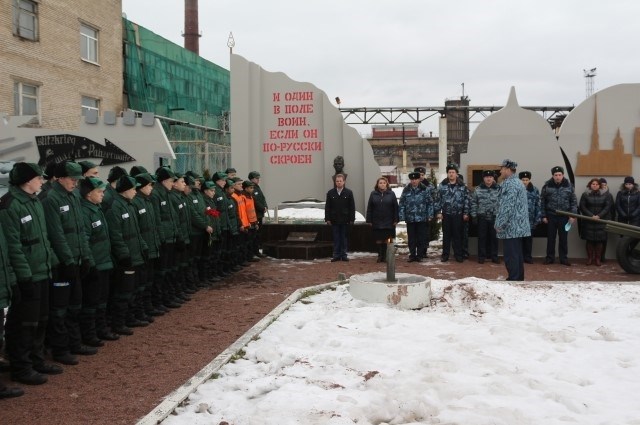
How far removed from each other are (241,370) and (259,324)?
1.29 m

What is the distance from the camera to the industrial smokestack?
33.1 metres

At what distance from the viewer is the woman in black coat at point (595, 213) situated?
11242 millimetres

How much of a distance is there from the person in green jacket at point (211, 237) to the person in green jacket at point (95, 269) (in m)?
2.93

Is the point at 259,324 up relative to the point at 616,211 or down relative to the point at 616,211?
down

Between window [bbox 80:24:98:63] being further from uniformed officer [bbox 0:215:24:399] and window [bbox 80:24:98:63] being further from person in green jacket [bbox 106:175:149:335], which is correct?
uniformed officer [bbox 0:215:24:399]

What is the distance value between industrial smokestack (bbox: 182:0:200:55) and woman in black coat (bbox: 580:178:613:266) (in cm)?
2631

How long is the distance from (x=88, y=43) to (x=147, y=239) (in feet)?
58.5

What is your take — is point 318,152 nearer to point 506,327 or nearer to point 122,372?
point 506,327

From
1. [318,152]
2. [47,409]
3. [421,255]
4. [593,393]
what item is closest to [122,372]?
[47,409]

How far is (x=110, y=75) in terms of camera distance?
76.6 ft

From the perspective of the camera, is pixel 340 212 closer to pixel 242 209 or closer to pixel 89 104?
pixel 242 209

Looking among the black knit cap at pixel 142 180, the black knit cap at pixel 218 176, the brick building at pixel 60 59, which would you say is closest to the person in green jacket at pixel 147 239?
the black knit cap at pixel 142 180

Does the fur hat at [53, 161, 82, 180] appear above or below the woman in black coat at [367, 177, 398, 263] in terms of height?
above

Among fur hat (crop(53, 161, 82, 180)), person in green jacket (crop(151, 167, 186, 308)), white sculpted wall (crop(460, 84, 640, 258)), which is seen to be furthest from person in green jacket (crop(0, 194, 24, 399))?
white sculpted wall (crop(460, 84, 640, 258))
